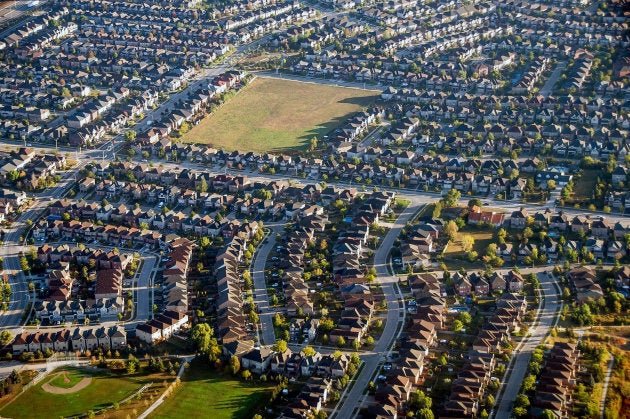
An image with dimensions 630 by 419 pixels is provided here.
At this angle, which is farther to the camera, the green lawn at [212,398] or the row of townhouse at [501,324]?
the row of townhouse at [501,324]

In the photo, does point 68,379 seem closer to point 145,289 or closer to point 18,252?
point 145,289

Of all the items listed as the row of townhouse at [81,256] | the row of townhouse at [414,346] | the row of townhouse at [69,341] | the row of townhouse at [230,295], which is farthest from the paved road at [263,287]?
the row of townhouse at [81,256]

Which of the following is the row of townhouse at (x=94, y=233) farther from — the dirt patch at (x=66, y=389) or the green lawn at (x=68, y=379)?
the dirt patch at (x=66, y=389)

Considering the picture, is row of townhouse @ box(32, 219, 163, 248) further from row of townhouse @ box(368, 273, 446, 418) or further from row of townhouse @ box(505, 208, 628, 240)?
row of townhouse @ box(505, 208, 628, 240)

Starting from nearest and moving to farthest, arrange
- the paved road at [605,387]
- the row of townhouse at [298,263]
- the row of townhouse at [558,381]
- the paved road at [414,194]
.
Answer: the row of townhouse at [558,381] < the paved road at [605,387] < the row of townhouse at [298,263] < the paved road at [414,194]

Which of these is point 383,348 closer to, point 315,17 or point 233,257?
point 233,257

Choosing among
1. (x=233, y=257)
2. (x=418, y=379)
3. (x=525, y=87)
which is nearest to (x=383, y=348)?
(x=418, y=379)

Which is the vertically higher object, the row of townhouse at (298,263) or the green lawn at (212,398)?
the row of townhouse at (298,263)

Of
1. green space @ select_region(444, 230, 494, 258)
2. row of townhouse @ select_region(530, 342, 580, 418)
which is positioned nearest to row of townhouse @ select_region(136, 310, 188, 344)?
green space @ select_region(444, 230, 494, 258)
